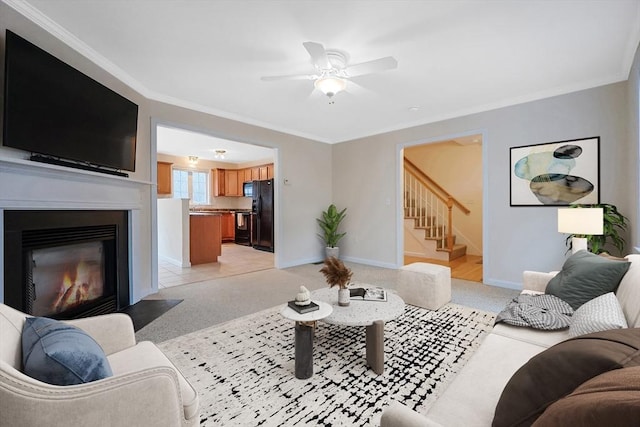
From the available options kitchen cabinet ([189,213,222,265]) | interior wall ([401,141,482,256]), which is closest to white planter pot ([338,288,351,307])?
kitchen cabinet ([189,213,222,265])

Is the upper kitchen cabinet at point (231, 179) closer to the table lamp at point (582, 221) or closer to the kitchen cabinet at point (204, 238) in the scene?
the kitchen cabinet at point (204, 238)

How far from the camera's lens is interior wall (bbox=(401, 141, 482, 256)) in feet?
21.1

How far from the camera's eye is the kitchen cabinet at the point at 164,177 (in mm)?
7094

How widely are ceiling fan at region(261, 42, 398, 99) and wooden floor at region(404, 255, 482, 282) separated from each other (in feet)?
11.1

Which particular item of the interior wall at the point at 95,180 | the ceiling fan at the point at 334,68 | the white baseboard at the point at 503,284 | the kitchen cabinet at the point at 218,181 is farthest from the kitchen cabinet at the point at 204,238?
the white baseboard at the point at 503,284

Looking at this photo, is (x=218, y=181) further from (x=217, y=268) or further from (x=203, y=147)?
(x=217, y=268)

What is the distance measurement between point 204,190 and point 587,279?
27.9 feet

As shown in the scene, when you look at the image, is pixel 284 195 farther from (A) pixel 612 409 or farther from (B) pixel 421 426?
(A) pixel 612 409

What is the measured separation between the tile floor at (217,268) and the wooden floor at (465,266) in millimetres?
3020

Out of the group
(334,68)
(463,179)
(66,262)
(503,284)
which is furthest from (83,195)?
(463,179)

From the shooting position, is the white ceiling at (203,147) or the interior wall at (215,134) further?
the white ceiling at (203,147)

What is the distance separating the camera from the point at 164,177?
23.7 feet

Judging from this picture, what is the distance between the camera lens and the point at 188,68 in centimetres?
285

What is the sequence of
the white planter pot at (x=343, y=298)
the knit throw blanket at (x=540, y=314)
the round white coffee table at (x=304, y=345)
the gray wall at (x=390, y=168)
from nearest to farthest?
the knit throw blanket at (x=540, y=314)
the round white coffee table at (x=304, y=345)
the white planter pot at (x=343, y=298)
the gray wall at (x=390, y=168)
